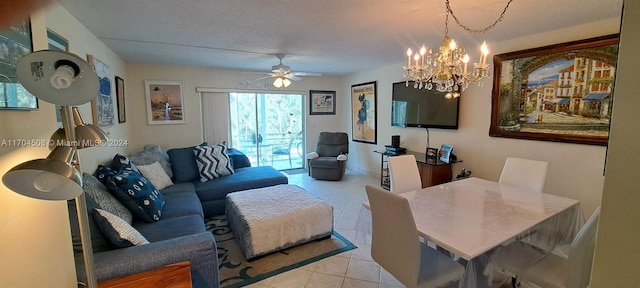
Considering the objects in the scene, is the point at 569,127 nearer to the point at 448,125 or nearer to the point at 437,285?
the point at 448,125

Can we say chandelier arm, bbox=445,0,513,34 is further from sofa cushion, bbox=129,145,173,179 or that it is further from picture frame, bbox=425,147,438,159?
sofa cushion, bbox=129,145,173,179

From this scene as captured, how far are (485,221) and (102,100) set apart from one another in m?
3.64

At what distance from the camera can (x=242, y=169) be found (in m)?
4.15

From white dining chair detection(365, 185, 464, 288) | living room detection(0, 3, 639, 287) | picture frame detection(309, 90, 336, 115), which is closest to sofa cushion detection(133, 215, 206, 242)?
living room detection(0, 3, 639, 287)

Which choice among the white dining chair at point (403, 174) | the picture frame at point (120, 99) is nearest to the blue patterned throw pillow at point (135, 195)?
the picture frame at point (120, 99)

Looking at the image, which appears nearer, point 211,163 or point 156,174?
point 156,174

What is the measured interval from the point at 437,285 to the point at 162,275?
1.51 metres

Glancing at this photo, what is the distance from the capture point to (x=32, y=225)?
933 millimetres

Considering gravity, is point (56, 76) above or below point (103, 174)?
above

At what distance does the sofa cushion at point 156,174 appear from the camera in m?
3.06

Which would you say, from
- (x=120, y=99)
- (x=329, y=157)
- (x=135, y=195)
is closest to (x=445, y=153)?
(x=329, y=157)

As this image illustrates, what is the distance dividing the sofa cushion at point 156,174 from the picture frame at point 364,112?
143 inches

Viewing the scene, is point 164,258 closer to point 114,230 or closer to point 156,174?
point 114,230

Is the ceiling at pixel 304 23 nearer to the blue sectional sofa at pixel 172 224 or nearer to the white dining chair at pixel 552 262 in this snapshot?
the blue sectional sofa at pixel 172 224
